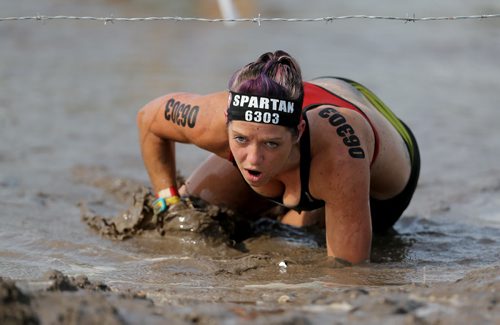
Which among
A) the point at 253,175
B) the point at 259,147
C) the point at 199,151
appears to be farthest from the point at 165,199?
the point at 199,151

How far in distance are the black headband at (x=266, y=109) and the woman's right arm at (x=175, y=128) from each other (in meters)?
0.34

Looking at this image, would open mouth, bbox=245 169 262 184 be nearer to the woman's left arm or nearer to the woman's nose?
the woman's nose

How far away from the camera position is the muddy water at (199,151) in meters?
4.63

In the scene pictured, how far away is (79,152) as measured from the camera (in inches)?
300

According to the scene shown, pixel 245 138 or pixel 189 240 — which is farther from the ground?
pixel 245 138

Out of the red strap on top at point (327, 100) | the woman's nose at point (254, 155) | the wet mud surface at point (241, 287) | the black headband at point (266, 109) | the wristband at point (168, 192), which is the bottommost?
the wet mud surface at point (241, 287)

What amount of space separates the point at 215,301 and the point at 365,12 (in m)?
11.3

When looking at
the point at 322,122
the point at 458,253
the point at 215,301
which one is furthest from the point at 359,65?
the point at 215,301

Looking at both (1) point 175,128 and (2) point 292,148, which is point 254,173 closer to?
(2) point 292,148

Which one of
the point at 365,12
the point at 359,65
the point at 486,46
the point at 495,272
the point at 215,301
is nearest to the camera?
the point at 215,301

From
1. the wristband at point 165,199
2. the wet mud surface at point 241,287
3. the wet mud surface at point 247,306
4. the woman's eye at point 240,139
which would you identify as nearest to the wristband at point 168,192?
the wristband at point 165,199

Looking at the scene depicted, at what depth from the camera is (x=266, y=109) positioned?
4.16 meters

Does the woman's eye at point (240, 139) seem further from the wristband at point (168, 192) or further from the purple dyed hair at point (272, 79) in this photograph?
the wristband at point (168, 192)

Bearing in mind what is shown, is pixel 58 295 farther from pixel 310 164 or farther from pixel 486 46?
pixel 486 46
